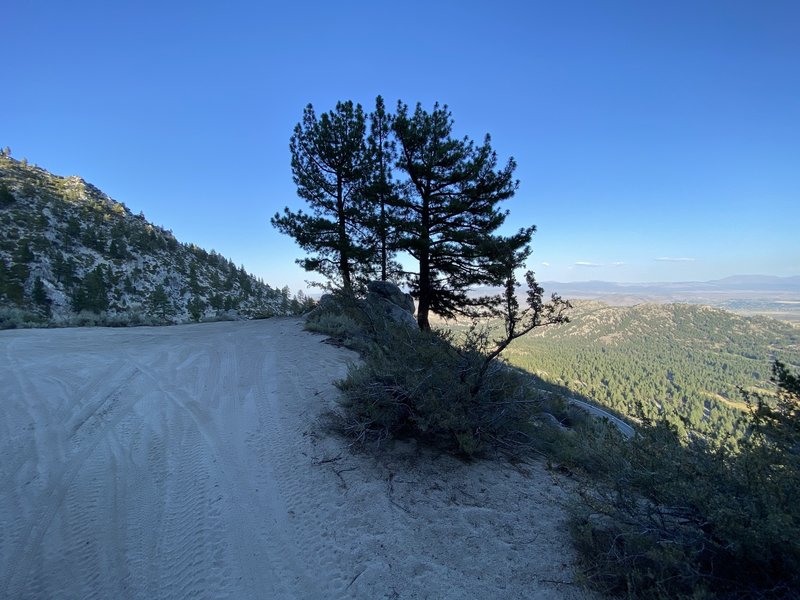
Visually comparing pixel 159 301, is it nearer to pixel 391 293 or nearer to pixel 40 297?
pixel 40 297

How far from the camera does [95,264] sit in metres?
32.4

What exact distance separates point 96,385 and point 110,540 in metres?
4.23

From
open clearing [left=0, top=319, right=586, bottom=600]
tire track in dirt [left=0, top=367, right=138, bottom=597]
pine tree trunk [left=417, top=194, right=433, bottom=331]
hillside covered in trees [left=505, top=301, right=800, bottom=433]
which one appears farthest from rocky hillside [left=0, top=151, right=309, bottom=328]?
hillside covered in trees [left=505, top=301, right=800, bottom=433]

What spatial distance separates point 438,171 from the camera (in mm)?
13820

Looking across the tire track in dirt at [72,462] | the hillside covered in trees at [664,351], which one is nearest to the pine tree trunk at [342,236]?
the tire track in dirt at [72,462]

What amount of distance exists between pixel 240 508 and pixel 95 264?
4004 cm

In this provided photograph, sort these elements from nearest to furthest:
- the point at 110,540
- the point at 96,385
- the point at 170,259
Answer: the point at 110,540
the point at 96,385
the point at 170,259

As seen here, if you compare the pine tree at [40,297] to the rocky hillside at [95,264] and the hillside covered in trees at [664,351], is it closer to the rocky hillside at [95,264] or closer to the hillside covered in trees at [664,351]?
the rocky hillside at [95,264]

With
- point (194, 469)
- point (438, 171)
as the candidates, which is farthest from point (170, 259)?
point (194, 469)

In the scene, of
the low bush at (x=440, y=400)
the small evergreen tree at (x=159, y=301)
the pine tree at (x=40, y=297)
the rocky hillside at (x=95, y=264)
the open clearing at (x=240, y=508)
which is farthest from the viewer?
the small evergreen tree at (x=159, y=301)

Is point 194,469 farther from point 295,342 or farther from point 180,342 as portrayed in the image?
point 180,342

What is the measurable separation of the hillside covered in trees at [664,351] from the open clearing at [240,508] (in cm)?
4842

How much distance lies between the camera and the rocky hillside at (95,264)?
2628 centimetres

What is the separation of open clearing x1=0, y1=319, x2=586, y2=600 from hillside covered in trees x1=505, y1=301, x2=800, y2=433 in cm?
4842
